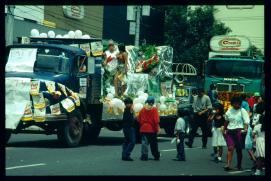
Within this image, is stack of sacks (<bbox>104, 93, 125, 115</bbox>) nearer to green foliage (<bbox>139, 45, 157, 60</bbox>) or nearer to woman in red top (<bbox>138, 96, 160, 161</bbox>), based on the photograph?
green foliage (<bbox>139, 45, 157, 60</bbox>)

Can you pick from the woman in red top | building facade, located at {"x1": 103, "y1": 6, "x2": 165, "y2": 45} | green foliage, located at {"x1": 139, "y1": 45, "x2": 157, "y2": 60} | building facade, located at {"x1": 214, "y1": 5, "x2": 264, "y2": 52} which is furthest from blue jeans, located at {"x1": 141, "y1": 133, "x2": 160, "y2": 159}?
building facade, located at {"x1": 214, "y1": 5, "x2": 264, "y2": 52}

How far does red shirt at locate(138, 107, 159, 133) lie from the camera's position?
53.4ft

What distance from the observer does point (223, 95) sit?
2980 cm

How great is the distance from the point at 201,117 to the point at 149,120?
4467 mm

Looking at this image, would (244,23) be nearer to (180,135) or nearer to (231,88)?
(231,88)

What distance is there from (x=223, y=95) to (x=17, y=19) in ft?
39.4

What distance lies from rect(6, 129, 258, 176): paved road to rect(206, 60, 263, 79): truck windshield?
10425 millimetres

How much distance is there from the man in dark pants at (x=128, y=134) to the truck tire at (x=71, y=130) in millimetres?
2269

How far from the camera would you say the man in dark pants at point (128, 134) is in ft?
52.5

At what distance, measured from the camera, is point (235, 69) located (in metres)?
30.3

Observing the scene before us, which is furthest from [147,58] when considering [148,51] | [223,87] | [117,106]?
[223,87]

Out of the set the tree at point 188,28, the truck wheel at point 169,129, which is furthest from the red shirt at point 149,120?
the tree at point 188,28

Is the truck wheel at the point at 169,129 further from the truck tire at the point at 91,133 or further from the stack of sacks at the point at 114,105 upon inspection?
the stack of sacks at the point at 114,105
